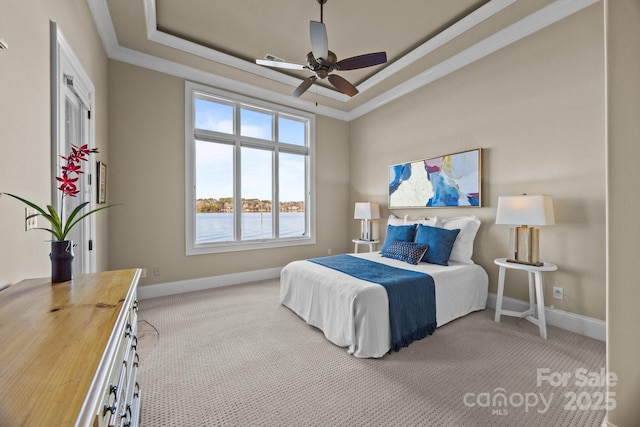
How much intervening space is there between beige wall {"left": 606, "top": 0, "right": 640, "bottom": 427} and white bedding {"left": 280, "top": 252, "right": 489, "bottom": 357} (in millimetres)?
1338

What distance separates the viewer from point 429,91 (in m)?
3.96

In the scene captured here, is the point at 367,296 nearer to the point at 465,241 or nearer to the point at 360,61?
the point at 465,241

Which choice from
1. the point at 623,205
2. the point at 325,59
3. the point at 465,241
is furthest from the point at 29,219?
the point at 465,241

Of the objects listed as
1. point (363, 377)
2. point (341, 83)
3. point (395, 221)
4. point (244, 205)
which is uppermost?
point (341, 83)

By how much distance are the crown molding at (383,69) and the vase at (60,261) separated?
261 centimetres

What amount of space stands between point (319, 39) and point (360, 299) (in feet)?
7.26

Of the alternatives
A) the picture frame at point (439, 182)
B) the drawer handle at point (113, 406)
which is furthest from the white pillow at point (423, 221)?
the drawer handle at point (113, 406)

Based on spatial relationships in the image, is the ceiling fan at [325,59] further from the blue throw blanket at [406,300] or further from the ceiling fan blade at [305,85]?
the blue throw blanket at [406,300]

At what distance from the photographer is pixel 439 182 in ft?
12.4

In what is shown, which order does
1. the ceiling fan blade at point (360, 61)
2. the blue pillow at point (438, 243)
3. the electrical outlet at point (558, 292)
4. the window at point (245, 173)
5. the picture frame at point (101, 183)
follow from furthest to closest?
the window at point (245, 173)
the blue pillow at point (438, 243)
the picture frame at point (101, 183)
the electrical outlet at point (558, 292)
the ceiling fan blade at point (360, 61)

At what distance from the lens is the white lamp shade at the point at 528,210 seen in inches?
97.9

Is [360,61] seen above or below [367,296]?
above

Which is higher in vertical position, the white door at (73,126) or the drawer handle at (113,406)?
the white door at (73,126)

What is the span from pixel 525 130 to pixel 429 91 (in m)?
1.46
